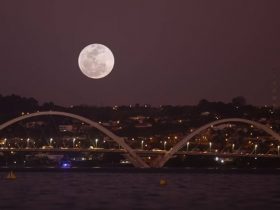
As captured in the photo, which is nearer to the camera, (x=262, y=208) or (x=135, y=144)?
(x=262, y=208)

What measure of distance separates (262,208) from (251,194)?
16.1 meters

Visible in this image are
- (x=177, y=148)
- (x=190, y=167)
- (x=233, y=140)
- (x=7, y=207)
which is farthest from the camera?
(x=233, y=140)

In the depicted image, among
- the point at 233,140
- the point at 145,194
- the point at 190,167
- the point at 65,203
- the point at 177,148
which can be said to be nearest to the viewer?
the point at 65,203

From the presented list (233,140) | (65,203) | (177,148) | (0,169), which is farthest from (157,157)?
(65,203)

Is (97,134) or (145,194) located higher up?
(97,134)

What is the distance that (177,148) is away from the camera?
461ft

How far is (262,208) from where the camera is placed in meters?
65.8

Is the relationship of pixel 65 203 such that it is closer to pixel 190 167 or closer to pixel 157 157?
pixel 157 157

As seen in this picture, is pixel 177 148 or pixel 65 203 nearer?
pixel 65 203

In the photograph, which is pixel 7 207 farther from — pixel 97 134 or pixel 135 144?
pixel 97 134

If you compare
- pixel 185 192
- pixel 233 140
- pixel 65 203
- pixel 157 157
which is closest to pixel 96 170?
pixel 157 157

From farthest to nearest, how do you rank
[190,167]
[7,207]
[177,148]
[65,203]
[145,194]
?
[190,167]
[177,148]
[145,194]
[65,203]
[7,207]

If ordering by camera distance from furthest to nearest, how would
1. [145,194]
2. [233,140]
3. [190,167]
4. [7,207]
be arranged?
[233,140]
[190,167]
[145,194]
[7,207]

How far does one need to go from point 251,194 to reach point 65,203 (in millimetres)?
18140
